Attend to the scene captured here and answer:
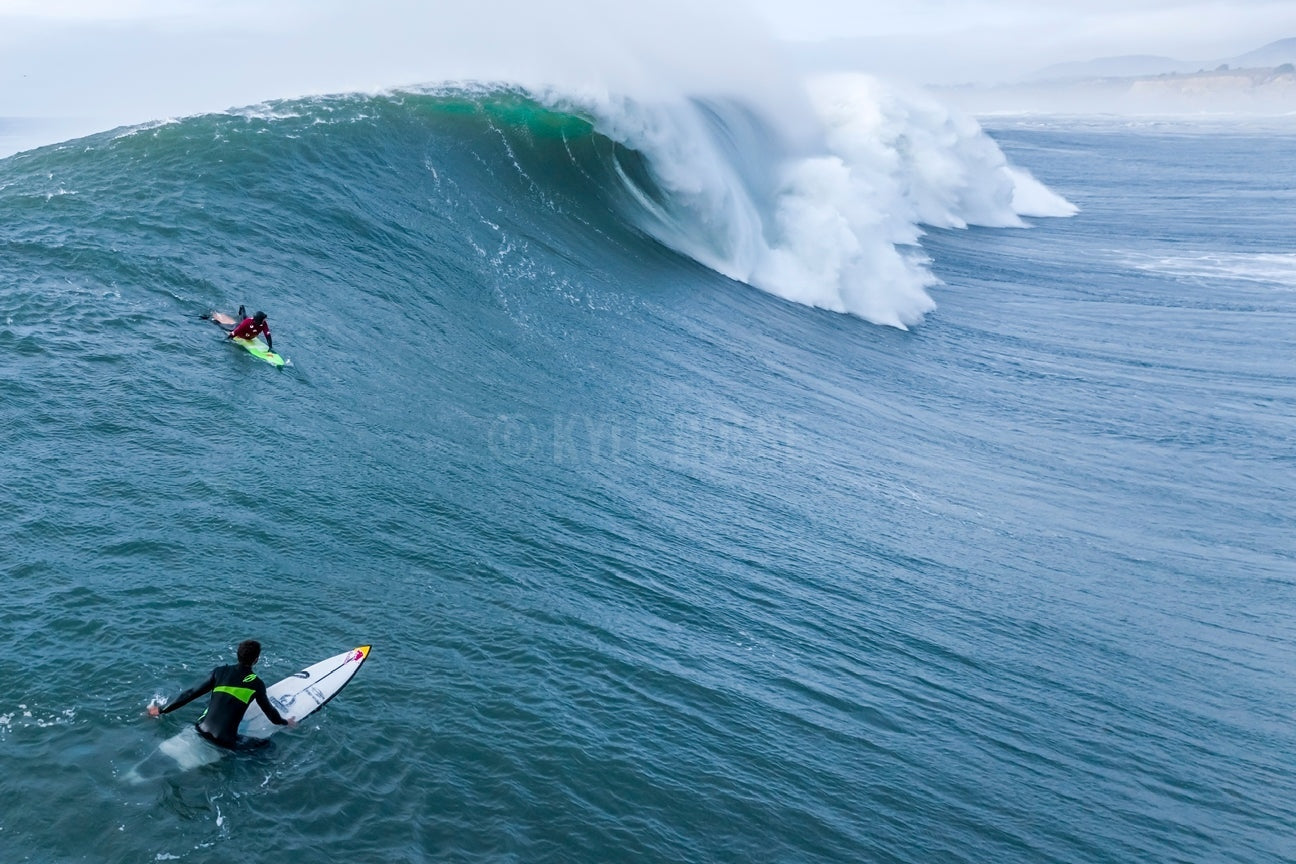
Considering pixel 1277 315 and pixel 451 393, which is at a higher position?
pixel 1277 315

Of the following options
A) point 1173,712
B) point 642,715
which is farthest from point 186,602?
point 1173,712

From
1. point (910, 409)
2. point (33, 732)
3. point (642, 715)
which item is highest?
point (910, 409)

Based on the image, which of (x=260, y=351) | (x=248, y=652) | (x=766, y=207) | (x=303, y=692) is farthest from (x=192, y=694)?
(x=766, y=207)

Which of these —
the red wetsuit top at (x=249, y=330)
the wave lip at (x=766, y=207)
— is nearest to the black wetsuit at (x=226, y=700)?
the red wetsuit top at (x=249, y=330)

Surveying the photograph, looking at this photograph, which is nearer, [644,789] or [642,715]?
[644,789]

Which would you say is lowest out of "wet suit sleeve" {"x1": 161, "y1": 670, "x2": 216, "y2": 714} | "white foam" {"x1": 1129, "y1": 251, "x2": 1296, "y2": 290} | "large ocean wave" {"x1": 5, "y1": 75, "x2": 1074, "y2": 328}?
"wet suit sleeve" {"x1": 161, "y1": 670, "x2": 216, "y2": 714}

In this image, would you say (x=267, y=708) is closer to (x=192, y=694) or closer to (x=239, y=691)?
(x=239, y=691)

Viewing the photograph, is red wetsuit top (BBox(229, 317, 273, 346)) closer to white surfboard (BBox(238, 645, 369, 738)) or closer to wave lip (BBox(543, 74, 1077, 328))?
white surfboard (BBox(238, 645, 369, 738))


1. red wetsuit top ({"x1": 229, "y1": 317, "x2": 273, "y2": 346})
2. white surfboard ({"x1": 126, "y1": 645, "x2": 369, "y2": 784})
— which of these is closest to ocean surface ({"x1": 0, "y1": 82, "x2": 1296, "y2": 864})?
white surfboard ({"x1": 126, "y1": 645, "x2": 369, "y2": 784})

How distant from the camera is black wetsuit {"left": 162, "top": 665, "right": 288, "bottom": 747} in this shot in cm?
797

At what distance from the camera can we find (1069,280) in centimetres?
3319

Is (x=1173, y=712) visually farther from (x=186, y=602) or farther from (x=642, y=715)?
(x=186, y=602)

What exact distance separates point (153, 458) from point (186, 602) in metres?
3.04

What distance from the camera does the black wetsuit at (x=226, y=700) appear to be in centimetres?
797
